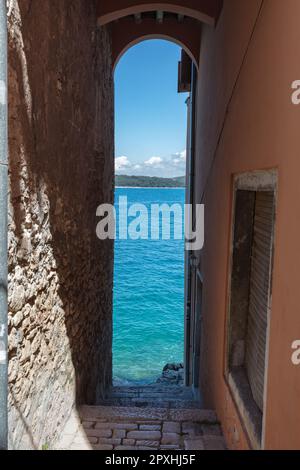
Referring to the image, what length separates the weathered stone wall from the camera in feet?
8.47

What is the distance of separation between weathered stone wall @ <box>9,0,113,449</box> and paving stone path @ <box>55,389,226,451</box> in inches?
9.4

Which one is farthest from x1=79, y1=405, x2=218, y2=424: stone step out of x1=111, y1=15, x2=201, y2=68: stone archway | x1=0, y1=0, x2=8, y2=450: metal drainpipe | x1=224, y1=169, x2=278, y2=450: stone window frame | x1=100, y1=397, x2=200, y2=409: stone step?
x1=111, y1=15, x2=201, y2=68: stone archway

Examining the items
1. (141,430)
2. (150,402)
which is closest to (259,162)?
(141,430)

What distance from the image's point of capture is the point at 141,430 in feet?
13.2

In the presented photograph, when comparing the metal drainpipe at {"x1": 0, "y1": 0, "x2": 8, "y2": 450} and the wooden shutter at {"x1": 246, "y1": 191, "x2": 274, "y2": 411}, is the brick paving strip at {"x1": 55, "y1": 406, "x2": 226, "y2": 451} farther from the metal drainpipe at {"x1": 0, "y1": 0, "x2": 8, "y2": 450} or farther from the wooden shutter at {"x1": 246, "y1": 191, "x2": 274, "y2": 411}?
the metal drainpipe at {"x1": 0, "y1": 0, "x2": 8, "y2": 450}

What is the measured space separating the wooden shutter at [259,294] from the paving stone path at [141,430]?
35.5 inches

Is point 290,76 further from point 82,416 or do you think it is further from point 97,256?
point 97,256

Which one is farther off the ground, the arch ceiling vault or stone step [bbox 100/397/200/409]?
the arch ceiling vault

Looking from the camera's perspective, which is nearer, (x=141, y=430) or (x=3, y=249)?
(x=3, y=249)

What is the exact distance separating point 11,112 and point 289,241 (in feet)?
5.77

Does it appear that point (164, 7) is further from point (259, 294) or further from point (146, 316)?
point (146, 316)

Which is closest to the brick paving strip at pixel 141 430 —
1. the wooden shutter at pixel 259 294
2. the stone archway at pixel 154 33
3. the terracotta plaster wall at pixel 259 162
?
the terracotta plaster wall at pixel 259 162

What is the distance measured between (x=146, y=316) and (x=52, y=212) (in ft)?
54.1
